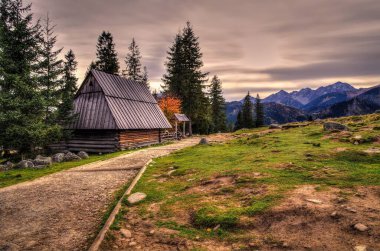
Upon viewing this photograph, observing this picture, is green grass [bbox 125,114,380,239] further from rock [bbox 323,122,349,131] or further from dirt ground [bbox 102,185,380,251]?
rock [bbox 323,122,349,131]

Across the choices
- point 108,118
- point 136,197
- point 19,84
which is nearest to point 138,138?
point 108,118

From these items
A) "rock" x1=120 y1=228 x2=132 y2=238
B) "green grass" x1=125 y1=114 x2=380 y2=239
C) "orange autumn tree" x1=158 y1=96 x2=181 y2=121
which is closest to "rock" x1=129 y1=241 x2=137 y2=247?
"rock" x1=120 y1=228 x2=132 y2=238

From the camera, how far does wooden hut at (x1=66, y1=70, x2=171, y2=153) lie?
22.8 meters

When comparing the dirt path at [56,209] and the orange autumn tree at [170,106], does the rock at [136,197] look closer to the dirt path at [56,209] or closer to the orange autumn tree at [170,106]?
the dirt path at [56,209]

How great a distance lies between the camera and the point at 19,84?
17.6m

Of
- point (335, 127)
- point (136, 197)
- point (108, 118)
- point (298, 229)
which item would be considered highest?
point (108, 118)

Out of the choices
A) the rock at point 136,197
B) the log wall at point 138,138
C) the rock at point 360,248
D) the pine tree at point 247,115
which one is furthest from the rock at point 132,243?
the pine tree at point 247,115

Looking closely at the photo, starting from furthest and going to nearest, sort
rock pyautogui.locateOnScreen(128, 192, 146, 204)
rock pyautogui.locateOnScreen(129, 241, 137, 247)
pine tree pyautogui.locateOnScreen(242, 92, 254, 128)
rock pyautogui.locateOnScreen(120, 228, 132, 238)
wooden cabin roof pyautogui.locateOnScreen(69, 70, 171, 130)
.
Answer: pine tree pyautogui.locateOnScreen(242, 92, 254, 128) → wooden cabin roof pyautogui.locateOnScreen(69, 70, 171, 130) → rock pyautogui.locateOnScreen(128, 192, 146, 204) → rock pyautogui.locateOnScreen(120, 228, 132, 238) → rock pyautogui.locateOnScreen(129, 241, 137, 247)

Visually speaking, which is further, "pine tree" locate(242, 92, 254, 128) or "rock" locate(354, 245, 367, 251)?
"pine tree" locate(242, 92, 254, 128)

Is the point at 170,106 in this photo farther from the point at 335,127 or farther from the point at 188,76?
the point at 335,127

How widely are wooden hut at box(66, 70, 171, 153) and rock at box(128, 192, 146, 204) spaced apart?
593 inches

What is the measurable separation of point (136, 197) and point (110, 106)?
17.3m

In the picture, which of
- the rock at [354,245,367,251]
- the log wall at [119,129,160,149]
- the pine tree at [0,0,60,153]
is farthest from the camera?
the log wall at [119,129,160,149]

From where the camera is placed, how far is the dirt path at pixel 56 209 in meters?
5.28
